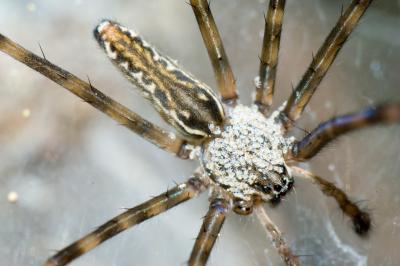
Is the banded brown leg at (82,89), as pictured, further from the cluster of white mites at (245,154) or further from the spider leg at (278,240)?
the spider leg at (278,240)

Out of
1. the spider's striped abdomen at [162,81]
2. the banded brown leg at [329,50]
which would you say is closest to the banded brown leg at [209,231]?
the spider's striped abdomen at [162,81]

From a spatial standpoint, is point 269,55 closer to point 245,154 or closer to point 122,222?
point 245,154

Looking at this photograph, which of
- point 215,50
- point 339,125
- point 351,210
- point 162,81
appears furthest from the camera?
point 215,50

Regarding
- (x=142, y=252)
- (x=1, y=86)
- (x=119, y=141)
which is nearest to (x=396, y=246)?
(x=142, y=252)

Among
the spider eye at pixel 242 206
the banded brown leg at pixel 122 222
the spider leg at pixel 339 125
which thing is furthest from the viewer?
the spider eye at pixel 242 206

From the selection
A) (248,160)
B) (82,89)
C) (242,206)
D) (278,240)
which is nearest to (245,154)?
(248,160)

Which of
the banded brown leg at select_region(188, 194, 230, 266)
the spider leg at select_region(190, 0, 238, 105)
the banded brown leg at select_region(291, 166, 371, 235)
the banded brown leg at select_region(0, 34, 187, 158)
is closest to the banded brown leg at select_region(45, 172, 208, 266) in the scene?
the banded brown leg at select_region(188, 194, 230, 266)

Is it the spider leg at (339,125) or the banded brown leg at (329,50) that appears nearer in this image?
the spider leg at (339,125)
